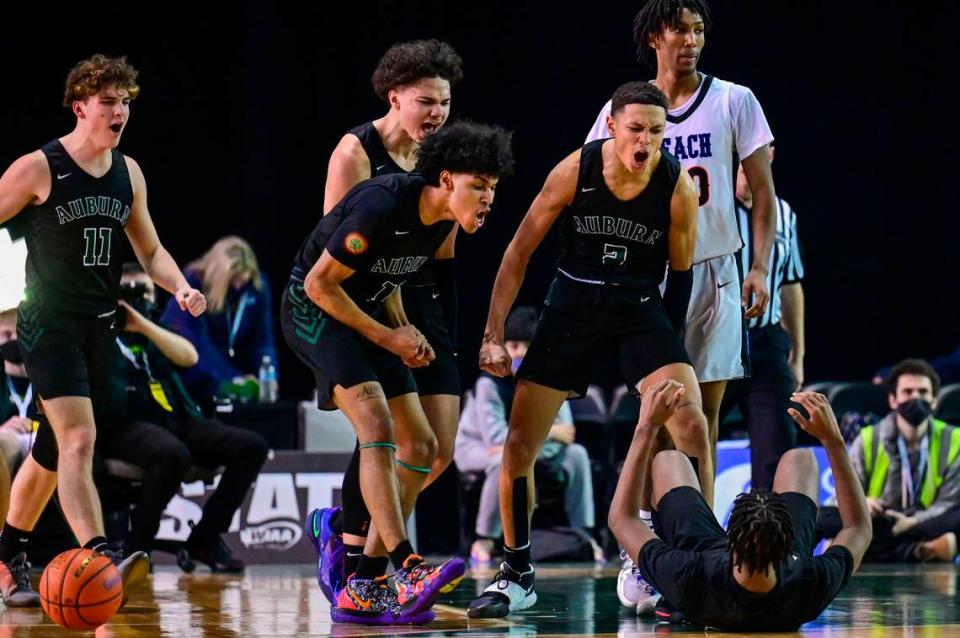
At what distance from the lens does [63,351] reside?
503 cm

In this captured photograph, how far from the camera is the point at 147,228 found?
539 centimetres

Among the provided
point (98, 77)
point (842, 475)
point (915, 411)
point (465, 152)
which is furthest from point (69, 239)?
point (915, 411)

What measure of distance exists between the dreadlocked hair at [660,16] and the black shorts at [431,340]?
3.77 feet

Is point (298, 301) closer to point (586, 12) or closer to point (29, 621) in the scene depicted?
point (29, 621)

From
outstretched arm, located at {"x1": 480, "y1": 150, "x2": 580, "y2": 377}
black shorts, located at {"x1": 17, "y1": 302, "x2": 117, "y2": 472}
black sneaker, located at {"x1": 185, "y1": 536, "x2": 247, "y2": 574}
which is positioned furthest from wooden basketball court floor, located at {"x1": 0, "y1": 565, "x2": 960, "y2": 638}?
outstretched arm, located at {"x1": 480, "y1": 150, "x2": 580, "y2": 377}

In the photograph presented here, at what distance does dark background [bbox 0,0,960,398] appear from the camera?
31.7ft

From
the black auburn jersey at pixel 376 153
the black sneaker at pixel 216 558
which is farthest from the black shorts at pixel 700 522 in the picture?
the black sneaker at pixel 216 558

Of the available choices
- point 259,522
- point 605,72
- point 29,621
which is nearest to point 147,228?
point 29,621

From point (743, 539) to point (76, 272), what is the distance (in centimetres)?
245

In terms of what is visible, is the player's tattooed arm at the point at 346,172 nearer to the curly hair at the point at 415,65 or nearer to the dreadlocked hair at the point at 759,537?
the curly hair at the point at 415,65

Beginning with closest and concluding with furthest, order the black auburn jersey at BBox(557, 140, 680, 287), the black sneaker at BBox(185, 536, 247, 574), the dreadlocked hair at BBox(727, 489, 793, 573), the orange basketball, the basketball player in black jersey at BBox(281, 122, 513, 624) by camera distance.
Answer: the dreadlocked hair at BBox(727, 489, 793, 573) → the orange basketball → the basketball player in black jersey at BBox(281, 122, 513, 624) → the black auburn jersey at BBox(557, 140, 680, 287) → the black sneaker at BBox(185, 536, 247, 574)

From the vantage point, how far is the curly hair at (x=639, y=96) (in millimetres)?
4629

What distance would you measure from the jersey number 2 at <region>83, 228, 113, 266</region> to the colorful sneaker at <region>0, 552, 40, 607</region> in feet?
3.55

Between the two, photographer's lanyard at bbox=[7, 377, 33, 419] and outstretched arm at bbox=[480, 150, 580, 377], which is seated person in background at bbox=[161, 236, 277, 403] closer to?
photographer's lanyard at bbox=[7, 377, 33, 419]
